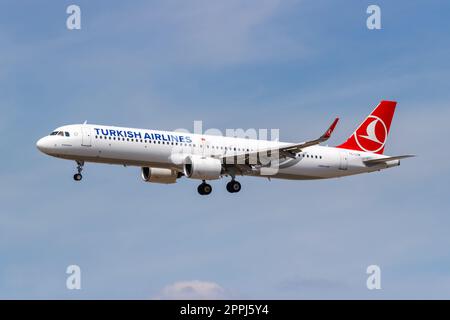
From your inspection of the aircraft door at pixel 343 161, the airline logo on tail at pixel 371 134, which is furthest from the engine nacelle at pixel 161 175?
the airline logo on tail at pixel 371 134

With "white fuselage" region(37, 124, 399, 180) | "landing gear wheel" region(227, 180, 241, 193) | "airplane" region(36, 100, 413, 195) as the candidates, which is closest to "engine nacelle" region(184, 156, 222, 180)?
"airplane" region(36, 100, 413, 195)

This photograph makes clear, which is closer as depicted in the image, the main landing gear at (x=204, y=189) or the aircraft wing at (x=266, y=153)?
the aircraft wing at (x=266, y=153)

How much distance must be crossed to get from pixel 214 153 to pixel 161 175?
17.9 ft

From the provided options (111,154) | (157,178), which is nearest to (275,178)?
(157,178)

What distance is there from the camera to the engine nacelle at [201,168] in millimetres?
73125

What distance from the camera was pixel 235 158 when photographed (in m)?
75.0

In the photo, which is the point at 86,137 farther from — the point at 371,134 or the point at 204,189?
the point at 371,134

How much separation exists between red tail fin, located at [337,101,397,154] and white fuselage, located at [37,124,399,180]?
3.68m

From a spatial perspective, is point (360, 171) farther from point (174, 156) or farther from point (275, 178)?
point (174, 156)

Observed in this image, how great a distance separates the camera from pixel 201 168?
73188mm

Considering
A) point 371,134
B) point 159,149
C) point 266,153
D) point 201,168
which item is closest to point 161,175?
point 201,168

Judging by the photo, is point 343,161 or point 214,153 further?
point 343,161

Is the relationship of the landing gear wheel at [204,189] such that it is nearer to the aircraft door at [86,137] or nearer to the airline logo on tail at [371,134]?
the aircraft door at [86,137]

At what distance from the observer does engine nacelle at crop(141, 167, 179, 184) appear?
78.3 meters
